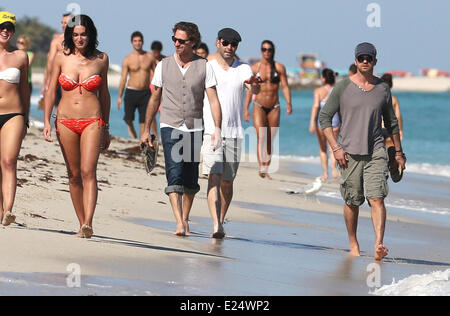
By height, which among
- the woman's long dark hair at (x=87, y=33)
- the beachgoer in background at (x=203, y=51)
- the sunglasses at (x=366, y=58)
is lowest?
the beachgoer in background at (x=203, y=51)

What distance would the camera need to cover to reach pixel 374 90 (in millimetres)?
8633

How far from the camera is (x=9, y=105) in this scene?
8461mm

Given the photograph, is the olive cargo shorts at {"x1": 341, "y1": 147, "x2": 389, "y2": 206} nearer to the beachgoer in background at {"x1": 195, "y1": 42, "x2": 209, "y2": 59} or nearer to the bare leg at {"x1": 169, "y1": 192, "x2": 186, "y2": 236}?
the bare leg at {"x1": 169, "y1": 192, "x2": 186, "y2": 236}

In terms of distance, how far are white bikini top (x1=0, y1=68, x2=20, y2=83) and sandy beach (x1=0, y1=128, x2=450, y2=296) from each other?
1145mm

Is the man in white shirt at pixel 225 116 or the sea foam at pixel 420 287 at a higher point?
the man in white shirt at pixel 225 116

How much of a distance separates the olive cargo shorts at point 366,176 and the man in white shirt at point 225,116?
1259 millimetres

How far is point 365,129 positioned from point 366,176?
388 mm

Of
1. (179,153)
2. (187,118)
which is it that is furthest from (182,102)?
(179,153)

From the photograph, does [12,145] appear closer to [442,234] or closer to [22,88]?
[22,88]

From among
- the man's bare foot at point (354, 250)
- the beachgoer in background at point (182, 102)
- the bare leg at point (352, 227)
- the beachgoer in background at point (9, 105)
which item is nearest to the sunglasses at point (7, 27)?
the beachgoer in background at point (9, 105)

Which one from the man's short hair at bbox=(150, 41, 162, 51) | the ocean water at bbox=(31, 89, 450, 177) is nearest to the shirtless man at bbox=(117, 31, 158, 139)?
the man's short hair at bbox=(150, 41, 162, 51)

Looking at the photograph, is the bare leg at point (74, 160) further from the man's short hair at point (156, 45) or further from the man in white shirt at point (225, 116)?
the man's short hair at point (156, 45)

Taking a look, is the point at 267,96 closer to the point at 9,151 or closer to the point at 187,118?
the point at 187,118

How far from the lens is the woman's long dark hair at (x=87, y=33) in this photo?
26.8ft
